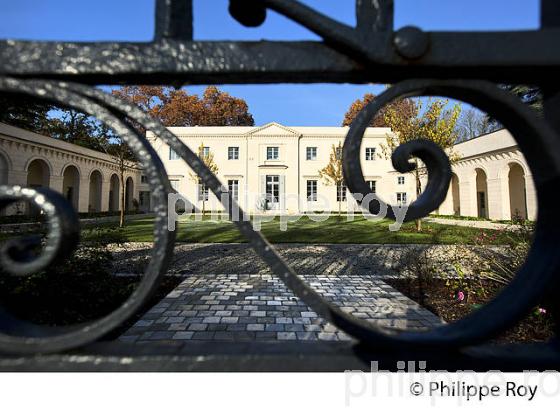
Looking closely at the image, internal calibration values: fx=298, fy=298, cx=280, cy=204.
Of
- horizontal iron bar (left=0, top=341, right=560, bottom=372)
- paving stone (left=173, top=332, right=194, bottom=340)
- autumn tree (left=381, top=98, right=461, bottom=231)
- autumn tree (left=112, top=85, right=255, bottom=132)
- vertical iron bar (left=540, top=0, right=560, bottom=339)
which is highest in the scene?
autumn tree (left=112, top=85, right=255, bottom=132)

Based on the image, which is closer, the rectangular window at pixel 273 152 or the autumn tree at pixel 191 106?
the rectangular window at pixel 273 152

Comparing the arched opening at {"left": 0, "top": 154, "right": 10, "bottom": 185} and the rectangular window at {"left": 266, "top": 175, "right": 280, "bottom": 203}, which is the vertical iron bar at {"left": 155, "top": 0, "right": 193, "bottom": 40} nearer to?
the arched opening at {"left": 0, "top": 154, "right": 10, "bottom": 185}

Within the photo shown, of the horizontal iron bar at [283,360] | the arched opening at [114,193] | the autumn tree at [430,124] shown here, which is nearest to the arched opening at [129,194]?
the arched opening at [114,193]

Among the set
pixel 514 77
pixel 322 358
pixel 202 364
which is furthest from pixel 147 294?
pixel 514 77

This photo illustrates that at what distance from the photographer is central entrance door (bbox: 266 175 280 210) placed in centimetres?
2827

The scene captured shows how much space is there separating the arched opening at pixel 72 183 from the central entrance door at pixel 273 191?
15.5 meters

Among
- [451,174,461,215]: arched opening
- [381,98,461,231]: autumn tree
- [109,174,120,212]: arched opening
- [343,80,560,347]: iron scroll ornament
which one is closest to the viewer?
[343,80,560,347]: iron scroll ornament

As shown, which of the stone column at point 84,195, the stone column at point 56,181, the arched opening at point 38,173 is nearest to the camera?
the arched opening at point 38,173

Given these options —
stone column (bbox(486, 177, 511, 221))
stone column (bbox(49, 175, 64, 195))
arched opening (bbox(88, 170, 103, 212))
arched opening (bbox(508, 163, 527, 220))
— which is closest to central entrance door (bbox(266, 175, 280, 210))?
arched opening (bbox(88, 170, 103, 212))

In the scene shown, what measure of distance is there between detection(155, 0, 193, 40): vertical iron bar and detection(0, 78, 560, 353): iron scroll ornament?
190 mm

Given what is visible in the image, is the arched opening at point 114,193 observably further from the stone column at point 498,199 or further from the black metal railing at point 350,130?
the black metal railing at point 350,130

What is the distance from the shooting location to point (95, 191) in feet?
88.4

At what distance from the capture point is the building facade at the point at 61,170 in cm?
1677

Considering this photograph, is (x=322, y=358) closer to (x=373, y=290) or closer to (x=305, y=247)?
(x=373, y=290)
